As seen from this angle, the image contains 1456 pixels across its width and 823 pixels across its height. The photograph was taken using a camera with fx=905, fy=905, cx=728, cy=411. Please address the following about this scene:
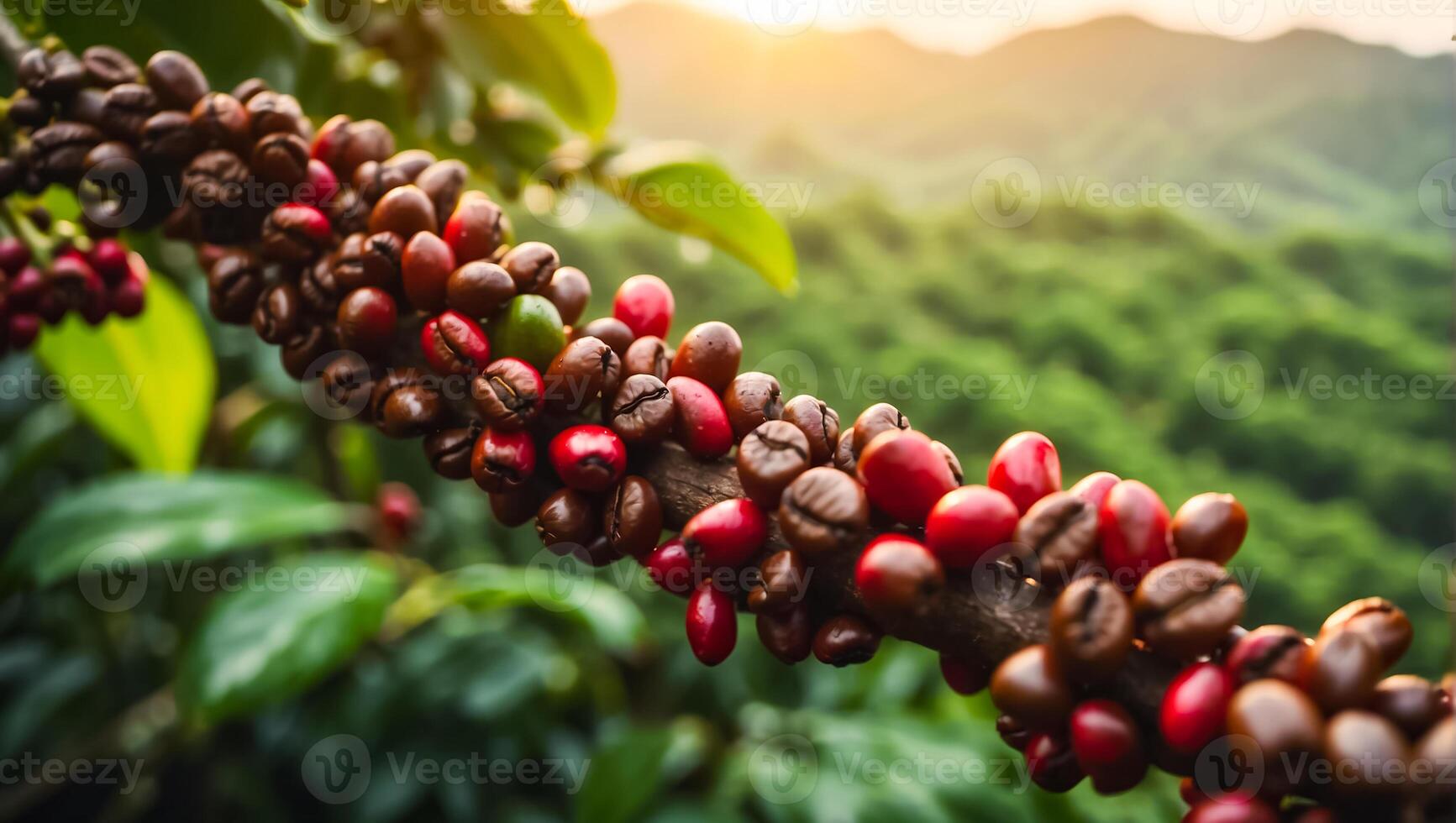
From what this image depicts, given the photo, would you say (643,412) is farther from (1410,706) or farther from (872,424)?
(1410,706)

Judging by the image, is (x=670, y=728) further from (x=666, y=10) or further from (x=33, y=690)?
(x=666, y=10)

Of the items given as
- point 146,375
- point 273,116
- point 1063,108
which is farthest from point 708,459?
point 1063,108

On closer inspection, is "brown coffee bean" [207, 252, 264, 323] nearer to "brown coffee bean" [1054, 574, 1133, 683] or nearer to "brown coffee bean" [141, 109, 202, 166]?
"brown coffee bean" [141, 109, 202, 166]

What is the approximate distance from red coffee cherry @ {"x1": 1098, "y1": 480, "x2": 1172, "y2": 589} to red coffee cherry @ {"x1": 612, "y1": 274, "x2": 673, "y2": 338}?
10.0 inches

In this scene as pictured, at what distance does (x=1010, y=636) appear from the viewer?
1.18ft

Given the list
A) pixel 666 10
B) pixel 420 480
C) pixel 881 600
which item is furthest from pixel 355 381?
pixel 666 10

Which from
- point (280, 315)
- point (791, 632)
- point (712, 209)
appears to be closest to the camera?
point (791, 632)

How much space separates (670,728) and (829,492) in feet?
3.61

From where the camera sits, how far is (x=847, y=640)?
1.25ft

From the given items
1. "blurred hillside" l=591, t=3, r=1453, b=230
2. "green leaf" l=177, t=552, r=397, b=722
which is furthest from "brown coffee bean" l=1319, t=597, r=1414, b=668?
"blurred hillside" l=591, t=3, r=1453, b=230

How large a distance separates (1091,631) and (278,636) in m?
0.99

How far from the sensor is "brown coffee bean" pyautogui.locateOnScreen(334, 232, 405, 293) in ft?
1.59

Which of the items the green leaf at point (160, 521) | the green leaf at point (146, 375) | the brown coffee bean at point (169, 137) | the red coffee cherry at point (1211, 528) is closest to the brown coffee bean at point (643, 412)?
the red coffee cherry at point (1211, 528)

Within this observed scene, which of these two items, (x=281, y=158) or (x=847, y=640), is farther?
(x=281, y=158)
